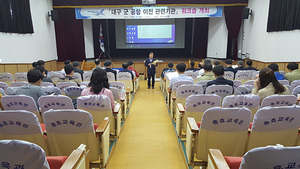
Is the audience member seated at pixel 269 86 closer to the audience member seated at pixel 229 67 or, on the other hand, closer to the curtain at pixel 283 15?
the audience member seated at pixel 229 67

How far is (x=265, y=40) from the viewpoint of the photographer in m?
7.00

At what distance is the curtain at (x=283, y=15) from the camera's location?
5.79 meters

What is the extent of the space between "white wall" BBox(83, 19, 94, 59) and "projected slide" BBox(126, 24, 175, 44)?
75.6 inches

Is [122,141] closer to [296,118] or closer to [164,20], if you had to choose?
[296,118]

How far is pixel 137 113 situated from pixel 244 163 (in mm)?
3216

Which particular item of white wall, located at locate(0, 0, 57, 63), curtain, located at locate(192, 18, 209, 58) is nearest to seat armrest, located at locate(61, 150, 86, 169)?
white wall, located at locate(0, 0, 57, 63)

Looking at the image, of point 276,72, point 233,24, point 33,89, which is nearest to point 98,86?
point 33,89

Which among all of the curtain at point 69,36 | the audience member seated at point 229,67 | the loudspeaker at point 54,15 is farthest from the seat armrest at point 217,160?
the curtain at point 69,36

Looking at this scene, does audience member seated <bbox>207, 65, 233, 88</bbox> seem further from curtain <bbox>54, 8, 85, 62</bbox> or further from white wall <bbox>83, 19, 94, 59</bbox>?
white wall <bbox>83, 19, 94, 59</bbox>

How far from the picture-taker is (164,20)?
33.2ft

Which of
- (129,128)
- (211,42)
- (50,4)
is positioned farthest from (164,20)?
(129,128)

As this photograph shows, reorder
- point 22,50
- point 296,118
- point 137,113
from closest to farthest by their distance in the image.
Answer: point 296,118 → point 137,113 → point 22,50

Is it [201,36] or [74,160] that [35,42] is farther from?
[201,36]

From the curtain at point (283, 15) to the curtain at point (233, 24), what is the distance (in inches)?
68.5
